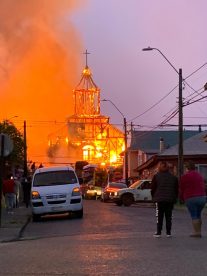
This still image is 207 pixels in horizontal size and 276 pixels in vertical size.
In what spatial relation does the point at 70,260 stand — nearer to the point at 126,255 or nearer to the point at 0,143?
the point at 126,255

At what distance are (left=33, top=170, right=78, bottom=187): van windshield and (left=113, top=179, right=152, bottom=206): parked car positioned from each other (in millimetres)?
15637

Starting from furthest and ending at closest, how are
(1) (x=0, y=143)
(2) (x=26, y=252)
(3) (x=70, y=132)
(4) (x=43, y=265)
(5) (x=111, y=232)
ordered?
1. (3) (x=70, y=132)
2. (1) (x=0, y=143)
3. (5) (x=111, y=232)
4. (2) (x=26, y=252)
5. (4) (x=43, y=265)

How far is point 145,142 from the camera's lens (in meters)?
80.2

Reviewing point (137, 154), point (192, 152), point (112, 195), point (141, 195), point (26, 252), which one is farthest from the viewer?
point (137, 154)

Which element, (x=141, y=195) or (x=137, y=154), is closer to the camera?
(x=141, y=195)

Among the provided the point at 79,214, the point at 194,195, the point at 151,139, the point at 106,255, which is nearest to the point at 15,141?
the point at 151,139

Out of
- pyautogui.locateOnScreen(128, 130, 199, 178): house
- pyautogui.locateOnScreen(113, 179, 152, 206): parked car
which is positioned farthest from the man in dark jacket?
pyautogui.locateOnScreen(128, 130, 199, 178): house

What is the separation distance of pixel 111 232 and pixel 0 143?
422 centimetres

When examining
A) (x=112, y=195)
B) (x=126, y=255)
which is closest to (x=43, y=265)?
(x=126, y=255)

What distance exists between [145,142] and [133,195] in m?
39.5

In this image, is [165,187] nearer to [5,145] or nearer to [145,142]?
[5,145]

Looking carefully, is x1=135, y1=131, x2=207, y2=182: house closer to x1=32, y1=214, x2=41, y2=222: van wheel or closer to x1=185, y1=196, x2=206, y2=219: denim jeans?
x1=32, y1=214, x2=41, y2=222: van wheel

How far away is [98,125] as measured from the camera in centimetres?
9488

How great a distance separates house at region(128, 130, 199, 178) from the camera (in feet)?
257
